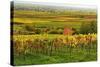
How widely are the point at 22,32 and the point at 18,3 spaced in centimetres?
29

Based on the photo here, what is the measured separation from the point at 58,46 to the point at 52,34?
0.15m

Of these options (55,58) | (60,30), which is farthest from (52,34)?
(55,58)

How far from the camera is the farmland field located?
2.12 meters

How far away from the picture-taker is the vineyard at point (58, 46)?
2.13m

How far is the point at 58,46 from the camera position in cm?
228

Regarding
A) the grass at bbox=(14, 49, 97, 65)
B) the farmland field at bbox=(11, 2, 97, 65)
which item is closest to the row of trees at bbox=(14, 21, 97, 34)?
the farmland field at bbox=(11, 2, 97, 65)

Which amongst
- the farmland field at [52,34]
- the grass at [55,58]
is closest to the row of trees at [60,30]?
the farmland field at [52,34]

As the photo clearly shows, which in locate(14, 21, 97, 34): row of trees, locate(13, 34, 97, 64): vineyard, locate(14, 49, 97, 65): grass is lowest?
locate(14, 49, 97, 65): grass

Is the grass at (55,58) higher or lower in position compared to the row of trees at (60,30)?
lower

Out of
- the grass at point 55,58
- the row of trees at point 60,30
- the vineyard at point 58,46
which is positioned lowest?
the grass at point 55,58

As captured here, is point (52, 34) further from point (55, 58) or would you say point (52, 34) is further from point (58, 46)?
point (55, 58)

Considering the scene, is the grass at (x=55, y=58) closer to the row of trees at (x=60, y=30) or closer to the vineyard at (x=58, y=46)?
the vineyard at (x=58, y=46)

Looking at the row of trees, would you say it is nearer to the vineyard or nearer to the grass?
the vineyard
